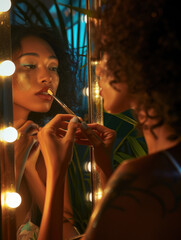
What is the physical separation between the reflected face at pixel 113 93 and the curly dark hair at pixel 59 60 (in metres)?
0.26

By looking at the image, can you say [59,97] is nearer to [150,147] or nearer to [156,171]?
[150,147]

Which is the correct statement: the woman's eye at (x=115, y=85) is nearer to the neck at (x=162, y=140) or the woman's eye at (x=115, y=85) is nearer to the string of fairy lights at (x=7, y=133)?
the neck at (x=162, y=140)

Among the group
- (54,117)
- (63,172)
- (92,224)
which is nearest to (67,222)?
(63,172)

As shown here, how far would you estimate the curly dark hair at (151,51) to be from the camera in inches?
20.4

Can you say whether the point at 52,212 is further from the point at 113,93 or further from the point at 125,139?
the point at 125,139

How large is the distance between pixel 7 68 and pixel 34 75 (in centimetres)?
9

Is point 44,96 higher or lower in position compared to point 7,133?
higher

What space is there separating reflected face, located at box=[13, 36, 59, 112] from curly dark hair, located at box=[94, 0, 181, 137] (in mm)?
325

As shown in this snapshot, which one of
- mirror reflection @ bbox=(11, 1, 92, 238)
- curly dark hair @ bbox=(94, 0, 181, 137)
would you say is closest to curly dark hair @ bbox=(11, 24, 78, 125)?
mirror reflection @ bbox=(11, 1, 92, 238)

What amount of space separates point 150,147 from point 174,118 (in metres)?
0.12

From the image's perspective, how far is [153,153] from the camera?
0.54 metres

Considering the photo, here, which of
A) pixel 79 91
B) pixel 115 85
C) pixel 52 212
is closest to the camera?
pixel 115 85

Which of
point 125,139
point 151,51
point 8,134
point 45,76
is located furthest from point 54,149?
point 125,139

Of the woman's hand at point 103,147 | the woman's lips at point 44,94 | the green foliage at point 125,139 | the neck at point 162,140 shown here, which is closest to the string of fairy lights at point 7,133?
the woman's lips at point 44,94
